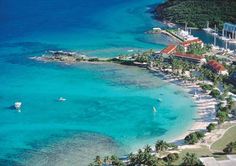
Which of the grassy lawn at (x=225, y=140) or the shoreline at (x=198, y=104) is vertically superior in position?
the shoreline at (x=198, y=104)

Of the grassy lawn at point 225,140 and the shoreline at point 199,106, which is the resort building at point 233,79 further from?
the grassy lawn at point 225,140

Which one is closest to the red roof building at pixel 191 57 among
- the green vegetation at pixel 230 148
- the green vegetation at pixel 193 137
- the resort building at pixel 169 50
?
the resort building at pixel 169 50

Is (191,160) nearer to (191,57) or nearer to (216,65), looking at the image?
(216,65)

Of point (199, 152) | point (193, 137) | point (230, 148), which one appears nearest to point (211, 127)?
point (193, 137)

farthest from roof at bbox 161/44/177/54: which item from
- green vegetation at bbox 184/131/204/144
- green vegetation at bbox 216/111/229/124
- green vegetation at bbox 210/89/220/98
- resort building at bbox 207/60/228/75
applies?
green vegetation at bbox 184/131/204/144

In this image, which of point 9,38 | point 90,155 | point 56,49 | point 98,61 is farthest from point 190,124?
point 9,38

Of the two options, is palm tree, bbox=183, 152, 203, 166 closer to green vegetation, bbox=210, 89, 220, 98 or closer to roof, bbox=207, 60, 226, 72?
green vegetation, bbox=210, 89, 220, 98

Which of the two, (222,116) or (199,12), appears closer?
(222,116)

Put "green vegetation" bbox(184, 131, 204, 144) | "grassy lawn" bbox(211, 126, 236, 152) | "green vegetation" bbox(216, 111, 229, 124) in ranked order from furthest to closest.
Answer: "green vegetation" bbox(216, 111, 229, 124)
"green vegetation" bbox(184, 131, 204, 144)
"grassy lawn" bbox(211, 126, 236, 152)
